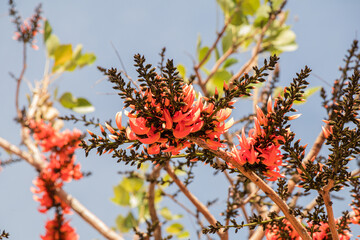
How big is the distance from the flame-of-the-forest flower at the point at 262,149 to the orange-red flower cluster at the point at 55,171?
1.34 metres

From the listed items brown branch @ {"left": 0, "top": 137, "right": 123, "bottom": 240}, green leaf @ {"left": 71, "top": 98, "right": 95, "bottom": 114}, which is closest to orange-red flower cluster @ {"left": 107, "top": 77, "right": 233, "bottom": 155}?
brown branch @ {"left": 0, "top": 137, "right": 123, "bottom": 240}

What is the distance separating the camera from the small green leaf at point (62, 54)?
8.00 ft

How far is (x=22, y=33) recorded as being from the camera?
2.24 meters

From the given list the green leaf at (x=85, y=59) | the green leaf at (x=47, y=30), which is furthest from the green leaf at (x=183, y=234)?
the green leaf at (x=47, y=30)

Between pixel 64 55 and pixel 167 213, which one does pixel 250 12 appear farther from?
pixel 167 213

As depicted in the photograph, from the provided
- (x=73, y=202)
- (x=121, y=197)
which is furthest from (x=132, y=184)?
(x=73, y=202)

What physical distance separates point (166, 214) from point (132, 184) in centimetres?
40

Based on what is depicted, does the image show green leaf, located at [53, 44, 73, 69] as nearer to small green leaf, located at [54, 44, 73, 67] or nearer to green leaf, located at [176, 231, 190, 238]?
small green leaf, located at [54, 44, 73, 67]

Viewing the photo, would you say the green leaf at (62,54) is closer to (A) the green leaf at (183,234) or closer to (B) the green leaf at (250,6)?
(B) the green leaf at (250,6)

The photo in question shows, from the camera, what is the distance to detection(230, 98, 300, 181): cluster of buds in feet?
2.14

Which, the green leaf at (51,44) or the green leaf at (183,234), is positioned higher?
the green leaf at (51,44)

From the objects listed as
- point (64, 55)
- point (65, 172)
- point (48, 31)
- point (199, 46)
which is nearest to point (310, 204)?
point (199, 46)

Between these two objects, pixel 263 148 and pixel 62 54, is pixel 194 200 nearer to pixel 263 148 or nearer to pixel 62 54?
pixel 263 148

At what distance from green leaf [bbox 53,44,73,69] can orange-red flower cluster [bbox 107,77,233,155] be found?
2.01m
